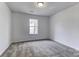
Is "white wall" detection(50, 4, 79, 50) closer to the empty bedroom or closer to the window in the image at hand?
the empty bedroom

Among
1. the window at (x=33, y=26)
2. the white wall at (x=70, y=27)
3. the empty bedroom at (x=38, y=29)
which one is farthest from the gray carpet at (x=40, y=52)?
the window at (x=33, y=26)

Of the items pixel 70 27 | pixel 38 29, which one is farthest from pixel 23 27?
pixel 70 27

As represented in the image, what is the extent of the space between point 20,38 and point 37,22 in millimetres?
1998

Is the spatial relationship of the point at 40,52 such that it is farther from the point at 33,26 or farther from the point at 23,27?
the point at 33,26

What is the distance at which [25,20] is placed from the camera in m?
6.41

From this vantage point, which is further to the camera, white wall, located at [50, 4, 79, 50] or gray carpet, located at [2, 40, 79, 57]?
white wall, located at [50, 4, 79, 50]

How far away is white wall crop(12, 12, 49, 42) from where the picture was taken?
19.5 feet

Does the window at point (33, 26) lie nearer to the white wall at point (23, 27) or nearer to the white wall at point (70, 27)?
the white wall at point (23, 27)

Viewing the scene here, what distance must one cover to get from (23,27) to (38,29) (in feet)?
4.66

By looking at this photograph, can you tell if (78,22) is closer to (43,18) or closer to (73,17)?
(73,17)

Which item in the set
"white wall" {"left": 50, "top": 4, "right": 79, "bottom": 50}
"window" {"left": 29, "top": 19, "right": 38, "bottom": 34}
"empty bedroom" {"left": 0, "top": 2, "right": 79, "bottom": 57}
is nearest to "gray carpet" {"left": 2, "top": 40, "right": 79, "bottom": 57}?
"empty bedroom" {"left": 0, "top": 2, "right": 79, "bottom": 57}

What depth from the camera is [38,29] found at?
7.20 m

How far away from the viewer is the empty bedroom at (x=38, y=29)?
142 inches

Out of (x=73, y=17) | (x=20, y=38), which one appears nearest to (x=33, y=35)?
(x=20, y=38)
